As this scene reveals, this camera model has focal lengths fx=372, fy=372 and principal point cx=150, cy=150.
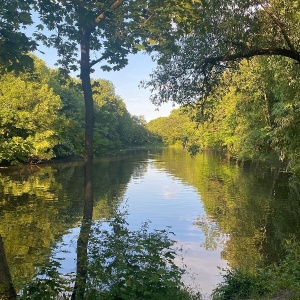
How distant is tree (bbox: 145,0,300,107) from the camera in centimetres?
905

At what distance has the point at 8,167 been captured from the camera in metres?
48.3

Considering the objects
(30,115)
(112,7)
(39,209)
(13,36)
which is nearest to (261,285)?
(112,7)

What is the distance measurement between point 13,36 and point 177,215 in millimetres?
17266

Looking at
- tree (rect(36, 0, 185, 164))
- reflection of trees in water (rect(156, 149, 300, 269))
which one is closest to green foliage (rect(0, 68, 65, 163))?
reflection of trees in water (rect(156, 149, 300, 269))

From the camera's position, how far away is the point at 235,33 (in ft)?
30.2

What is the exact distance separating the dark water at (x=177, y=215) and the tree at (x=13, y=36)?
425 cm

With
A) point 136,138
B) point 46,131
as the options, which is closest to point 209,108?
point 46,131

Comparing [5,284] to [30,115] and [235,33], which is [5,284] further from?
[30,115]

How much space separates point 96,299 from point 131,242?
4.05ft

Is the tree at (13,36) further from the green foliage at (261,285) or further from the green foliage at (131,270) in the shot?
the green foliage at (261,285)

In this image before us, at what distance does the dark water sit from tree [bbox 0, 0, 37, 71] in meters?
4.25

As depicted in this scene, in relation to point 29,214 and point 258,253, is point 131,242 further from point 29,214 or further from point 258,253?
point 29,214

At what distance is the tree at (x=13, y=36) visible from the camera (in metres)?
7.76

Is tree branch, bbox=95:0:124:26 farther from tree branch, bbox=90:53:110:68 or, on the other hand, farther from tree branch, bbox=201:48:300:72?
tree branch, bbox=201:48:300:72
